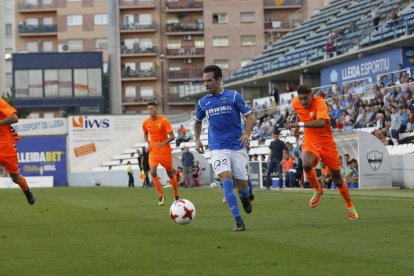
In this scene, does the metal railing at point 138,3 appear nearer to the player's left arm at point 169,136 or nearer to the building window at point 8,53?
the building window at point 8,53

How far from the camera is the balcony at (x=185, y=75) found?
99250mm

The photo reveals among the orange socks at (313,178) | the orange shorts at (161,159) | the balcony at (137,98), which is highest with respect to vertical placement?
the balcony at (137,98)

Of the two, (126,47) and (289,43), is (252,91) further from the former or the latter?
(126,47)

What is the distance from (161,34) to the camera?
10169 cm

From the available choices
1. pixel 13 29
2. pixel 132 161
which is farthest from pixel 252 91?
pixel 13 29

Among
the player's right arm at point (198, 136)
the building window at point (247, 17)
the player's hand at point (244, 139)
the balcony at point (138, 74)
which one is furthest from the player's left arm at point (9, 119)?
the balcony at point (138, 74)

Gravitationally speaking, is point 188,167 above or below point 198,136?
below

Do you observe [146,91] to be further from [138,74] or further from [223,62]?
[223,62]

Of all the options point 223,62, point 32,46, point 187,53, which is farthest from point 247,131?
point 32,46

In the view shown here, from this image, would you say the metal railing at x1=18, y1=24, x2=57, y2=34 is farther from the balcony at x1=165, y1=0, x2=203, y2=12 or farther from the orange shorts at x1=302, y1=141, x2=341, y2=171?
the orange shorts at x1=302, y1=141, x2=341, y2=171

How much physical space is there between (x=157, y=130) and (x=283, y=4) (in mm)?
77606

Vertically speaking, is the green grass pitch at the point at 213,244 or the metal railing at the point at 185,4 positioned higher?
the metal railing at the point at 185,4

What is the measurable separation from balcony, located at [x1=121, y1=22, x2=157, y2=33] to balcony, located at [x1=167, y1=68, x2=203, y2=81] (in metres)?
5.41

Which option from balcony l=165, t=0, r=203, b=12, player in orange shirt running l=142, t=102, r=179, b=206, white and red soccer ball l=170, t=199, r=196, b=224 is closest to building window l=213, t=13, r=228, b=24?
balcony l=165, t=0, r=203, b=12
